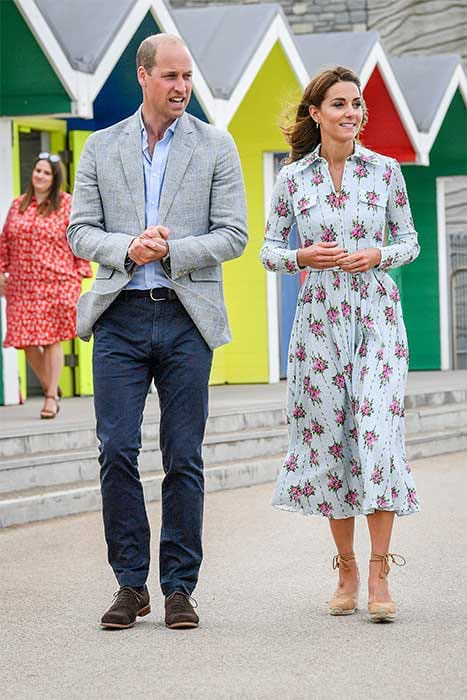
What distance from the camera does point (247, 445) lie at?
10.7 m

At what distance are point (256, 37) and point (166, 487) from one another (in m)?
9.78

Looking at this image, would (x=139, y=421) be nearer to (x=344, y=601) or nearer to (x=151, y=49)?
(x=344, y=601)

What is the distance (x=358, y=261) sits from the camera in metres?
5.55

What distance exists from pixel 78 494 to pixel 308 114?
137 inches

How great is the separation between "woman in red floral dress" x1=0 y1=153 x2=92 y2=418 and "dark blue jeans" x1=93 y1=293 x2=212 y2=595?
548 centimetres

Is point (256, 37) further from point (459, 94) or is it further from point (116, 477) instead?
point (116, 477)

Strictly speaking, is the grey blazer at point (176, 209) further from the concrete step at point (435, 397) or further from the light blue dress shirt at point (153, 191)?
the concrete step at point (435, 397)

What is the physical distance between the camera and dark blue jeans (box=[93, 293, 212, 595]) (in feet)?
18.0

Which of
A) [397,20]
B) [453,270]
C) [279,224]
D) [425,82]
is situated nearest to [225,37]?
[425,82]

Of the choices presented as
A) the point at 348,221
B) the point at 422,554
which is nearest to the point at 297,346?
the point at 348,221

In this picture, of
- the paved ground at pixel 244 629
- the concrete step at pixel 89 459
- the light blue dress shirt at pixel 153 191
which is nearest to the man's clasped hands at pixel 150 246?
the light blue dress shirt at pixel 153 191

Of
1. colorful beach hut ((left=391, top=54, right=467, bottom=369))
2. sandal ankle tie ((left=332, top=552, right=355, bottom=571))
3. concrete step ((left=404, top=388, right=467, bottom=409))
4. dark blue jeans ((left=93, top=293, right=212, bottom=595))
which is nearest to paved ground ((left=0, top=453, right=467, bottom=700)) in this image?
sandal ankle tie ((left=332, top=552, right=355, bottom=571))

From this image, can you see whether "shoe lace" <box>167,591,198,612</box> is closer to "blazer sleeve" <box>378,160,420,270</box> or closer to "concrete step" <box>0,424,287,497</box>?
"blazer sleeve" <box>378,160,420,270</box>

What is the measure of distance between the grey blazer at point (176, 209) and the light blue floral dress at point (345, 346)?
280 millimetres
